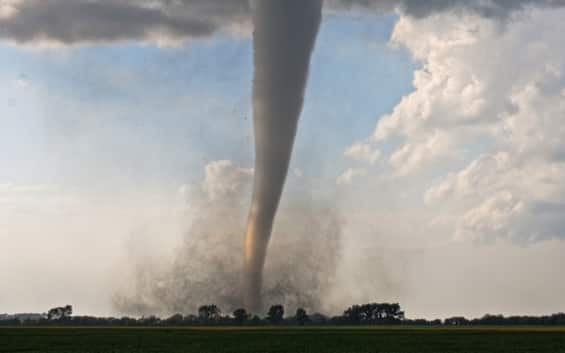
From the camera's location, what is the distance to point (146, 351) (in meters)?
72.9

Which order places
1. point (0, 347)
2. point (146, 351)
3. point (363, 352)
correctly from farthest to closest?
point (0, 347) < point (146, 351) < point (363, 352)

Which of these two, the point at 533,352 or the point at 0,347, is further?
the point at 0,347

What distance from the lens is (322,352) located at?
68.9 m

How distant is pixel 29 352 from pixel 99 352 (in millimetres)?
9203

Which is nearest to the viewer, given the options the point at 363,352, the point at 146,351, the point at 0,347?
the point at 363,352

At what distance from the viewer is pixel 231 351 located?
238ft

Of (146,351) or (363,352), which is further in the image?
(146,351)

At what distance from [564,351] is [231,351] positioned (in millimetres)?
34061

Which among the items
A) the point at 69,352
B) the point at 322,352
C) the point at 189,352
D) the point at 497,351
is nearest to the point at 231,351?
the point at 189,352

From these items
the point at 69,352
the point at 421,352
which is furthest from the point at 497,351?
the point at 69,352

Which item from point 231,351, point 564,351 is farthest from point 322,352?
point 564,351

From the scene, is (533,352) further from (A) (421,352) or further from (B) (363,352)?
(B) (363,352)

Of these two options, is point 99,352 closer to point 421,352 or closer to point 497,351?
point 421,352

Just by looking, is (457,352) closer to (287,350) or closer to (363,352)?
(363,352)
